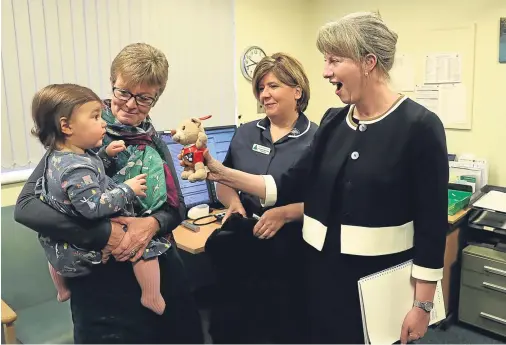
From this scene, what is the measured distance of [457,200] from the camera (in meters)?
2.63

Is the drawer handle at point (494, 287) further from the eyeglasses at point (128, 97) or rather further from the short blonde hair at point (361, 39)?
the eyeglasses at point (128, 97)

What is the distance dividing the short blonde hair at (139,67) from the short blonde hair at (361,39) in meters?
0.46

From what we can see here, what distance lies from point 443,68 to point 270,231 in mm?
2165

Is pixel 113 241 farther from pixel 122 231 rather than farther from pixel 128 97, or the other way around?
pixel 128 97

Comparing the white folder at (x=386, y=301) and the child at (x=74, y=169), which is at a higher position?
the child at (x=74, y=169)

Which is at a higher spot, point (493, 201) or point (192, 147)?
point (192, 147)

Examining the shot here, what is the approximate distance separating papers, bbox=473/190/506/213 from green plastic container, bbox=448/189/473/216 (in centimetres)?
6

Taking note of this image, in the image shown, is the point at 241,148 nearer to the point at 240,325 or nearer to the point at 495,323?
the point at 240,325

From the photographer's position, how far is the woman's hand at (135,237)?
1.18m

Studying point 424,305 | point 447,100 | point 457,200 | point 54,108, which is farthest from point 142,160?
point 447,100

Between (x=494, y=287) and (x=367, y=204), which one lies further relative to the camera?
(x=494, y=287)

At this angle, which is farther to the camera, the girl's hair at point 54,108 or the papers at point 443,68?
the papers at point 443,68

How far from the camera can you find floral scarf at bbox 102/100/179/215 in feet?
4.01

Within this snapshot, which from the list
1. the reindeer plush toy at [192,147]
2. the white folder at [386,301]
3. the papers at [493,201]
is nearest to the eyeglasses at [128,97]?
the reindeer plush toy at [192,147]
